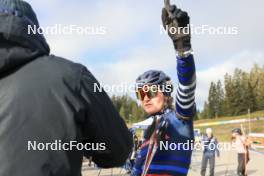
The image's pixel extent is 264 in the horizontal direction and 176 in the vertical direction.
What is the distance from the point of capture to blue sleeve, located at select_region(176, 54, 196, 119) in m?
3.09

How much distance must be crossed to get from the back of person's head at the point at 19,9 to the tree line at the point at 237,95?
113140 millimetres

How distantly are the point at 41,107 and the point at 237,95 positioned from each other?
114 m

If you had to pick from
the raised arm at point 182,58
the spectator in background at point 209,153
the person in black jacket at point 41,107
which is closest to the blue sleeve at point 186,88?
the raised arm at point 182,58

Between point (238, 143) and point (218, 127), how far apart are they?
71.9 metres

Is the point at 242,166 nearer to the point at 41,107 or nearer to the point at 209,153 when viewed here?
the point at 209,153

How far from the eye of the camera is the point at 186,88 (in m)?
3.19

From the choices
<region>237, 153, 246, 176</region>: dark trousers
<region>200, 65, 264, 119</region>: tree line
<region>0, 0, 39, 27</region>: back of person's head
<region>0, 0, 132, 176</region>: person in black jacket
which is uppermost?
<region>0, 0, 39, 27</region>: back of person's head

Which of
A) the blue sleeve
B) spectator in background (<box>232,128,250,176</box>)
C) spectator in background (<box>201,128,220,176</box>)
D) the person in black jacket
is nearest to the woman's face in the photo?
the blue sleeve

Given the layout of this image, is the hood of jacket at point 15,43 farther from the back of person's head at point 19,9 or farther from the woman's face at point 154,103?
the woman's face at point 154,103

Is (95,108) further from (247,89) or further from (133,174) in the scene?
(247,89)

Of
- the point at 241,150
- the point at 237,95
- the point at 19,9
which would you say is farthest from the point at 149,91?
the point at 237,95

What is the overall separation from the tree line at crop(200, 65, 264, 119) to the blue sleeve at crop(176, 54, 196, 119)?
112 metres

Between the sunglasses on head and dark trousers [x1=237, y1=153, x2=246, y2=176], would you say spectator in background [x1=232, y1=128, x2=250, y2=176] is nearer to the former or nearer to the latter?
dark trousers [x1=237, y1=153, x2=246, y2=176]

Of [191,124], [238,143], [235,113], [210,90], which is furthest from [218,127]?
[191,124]
